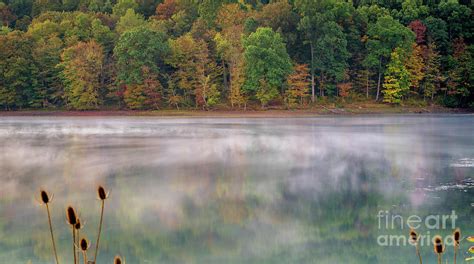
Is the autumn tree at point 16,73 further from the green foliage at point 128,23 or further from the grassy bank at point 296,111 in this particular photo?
the green foliage at point 128,23

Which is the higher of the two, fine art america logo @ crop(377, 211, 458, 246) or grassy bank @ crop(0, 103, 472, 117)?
fine art america logo @ crop(377, 211, 458, 246)

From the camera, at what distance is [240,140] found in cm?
2392

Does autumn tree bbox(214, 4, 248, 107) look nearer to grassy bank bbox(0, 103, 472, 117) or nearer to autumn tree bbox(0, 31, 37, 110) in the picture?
grassy bank bbox(0, 103, 472, 117)

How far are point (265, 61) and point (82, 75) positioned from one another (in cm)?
1763

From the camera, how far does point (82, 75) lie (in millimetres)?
54469

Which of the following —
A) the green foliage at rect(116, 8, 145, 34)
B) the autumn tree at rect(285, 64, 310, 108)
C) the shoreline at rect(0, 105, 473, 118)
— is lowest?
the shoreline at rect(0, 105, 473, 118)

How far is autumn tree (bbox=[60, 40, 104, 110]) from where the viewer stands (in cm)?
5472

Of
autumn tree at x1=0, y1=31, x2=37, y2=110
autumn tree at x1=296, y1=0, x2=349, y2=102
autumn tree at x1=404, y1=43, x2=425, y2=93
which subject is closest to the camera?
autumn tree at x1=296, y1=0, x2=349, y2=102

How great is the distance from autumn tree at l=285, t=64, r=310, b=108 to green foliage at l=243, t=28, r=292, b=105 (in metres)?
1.02

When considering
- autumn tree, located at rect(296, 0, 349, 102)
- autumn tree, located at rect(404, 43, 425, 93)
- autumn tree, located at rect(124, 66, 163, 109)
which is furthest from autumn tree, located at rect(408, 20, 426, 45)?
autumn tree, located at rect(124, 66, 163, 109)

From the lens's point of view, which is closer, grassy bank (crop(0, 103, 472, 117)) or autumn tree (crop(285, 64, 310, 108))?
grassy bank (crop(0, 103, 472, 117))

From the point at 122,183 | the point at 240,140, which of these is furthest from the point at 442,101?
the point at 122,183

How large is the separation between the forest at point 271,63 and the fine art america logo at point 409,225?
42588 millimetres

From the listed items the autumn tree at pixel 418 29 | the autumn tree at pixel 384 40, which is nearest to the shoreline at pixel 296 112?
the autumn tree at pixel 384 40
